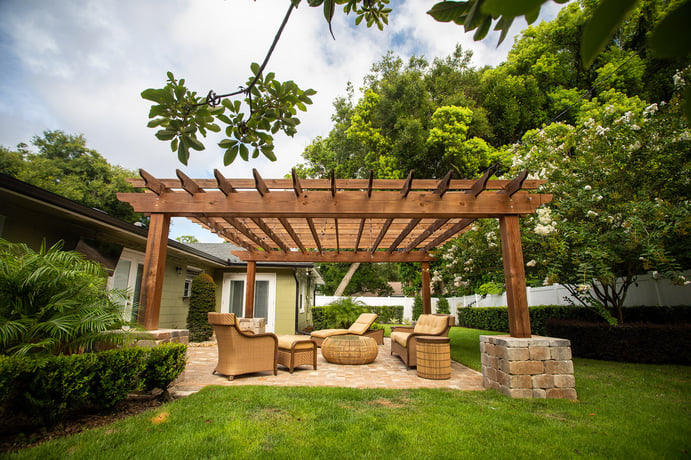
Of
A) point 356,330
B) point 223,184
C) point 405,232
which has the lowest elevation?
point 356,330

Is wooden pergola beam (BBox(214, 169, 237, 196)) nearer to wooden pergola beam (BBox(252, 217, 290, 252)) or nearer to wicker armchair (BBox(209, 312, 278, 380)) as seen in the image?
wooden pergola beam (BBox(252, 217, 290, 252))

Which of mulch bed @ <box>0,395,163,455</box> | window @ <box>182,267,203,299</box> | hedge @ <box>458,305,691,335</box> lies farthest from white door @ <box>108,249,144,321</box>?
hedge @ <box>458,305,691,335</box>

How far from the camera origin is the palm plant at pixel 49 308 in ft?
9.59

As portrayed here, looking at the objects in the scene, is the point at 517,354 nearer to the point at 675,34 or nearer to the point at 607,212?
the point at 607,212

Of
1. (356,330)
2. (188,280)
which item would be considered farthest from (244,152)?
(188,280)

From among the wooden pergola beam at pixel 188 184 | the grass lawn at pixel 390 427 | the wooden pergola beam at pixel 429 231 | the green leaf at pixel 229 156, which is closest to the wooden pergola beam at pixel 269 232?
the wooden pergola beam at pixel 188 184

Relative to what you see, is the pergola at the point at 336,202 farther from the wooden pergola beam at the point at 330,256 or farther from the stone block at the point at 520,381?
the wooden pergola beam at the point at 330,256

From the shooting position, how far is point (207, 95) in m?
1.79

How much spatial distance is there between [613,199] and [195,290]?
9.43 metres

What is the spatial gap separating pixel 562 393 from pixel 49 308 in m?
5.37

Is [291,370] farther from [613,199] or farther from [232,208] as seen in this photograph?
[613,199]

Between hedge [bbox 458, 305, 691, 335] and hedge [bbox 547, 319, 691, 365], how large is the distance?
687 millimetres

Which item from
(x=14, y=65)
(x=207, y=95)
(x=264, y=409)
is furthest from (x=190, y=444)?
(x=14, y=65)

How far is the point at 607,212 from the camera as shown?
605 centimetres
